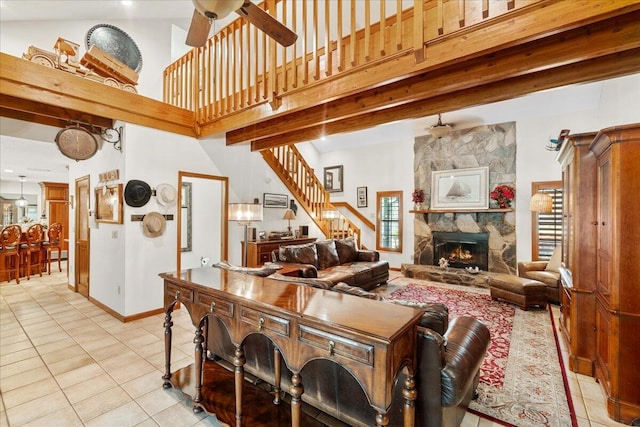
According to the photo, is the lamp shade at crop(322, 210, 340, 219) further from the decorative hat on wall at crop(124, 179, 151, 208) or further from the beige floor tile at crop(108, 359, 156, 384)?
the beige floor tile at crop(108, 359, 156, 384)

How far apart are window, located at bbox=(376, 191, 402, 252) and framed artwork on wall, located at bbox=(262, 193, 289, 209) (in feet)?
8.67

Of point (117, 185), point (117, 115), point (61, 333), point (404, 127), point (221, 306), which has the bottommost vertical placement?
point (61, 333)

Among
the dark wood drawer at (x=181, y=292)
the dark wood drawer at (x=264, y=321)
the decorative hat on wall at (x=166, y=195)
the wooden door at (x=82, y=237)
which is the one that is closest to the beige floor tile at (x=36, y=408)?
the dark wood drawer at (x=181, y=292)

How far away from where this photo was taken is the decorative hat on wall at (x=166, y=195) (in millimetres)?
4215

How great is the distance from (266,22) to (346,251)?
15.0 feet

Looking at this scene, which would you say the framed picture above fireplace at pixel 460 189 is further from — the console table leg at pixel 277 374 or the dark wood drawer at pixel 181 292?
the dark wood drawer at pixel 181 292

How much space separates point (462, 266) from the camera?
21.1 feet

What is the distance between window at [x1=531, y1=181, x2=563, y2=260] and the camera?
5477mm

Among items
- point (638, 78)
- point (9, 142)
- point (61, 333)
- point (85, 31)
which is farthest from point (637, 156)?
point (9, 142)

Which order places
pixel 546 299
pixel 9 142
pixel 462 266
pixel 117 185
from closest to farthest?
pixel 117 185, pixel 546 299, pixel 9 142, pixel 462 266

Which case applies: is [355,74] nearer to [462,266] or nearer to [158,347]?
[158,347]

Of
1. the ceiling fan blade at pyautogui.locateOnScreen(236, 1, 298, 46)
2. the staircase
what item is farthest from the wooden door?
the ceiling fan blade at pyautogui.locateOnScreen(236, 1, 298, 46)

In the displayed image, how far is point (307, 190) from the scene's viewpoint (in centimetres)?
722

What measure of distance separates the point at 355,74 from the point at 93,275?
5.09 metres
